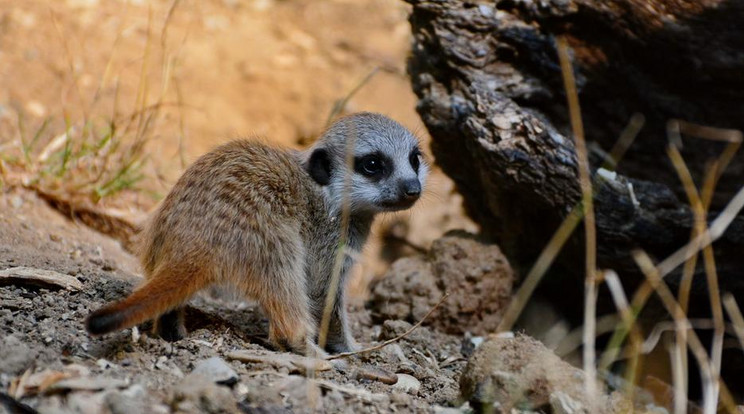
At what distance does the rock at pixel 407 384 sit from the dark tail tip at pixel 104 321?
3.47ft

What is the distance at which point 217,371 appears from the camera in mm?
2426

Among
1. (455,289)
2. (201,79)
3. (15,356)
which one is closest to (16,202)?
(15,356)

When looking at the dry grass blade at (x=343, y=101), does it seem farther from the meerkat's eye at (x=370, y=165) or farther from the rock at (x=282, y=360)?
the rock at (x=282, y=360)

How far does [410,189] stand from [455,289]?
0.98 m

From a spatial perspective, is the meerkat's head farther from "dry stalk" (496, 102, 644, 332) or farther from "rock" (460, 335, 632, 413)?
"rock" (460, 335, 632, 413)

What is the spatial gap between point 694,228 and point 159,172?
3.39m

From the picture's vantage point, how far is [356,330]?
4176 millimetres

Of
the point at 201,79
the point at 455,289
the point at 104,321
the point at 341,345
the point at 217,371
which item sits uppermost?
the point at 104,321

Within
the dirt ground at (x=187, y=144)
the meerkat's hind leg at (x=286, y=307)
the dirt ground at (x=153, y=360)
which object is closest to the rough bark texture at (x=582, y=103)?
the dirt ground at (x=187, y=144)

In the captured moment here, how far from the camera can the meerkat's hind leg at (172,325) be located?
2938 millimetres

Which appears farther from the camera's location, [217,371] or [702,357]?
[702,357]

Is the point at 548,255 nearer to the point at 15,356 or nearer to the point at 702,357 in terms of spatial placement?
the point at 702,357

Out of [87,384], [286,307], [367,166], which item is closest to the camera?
[87,384]

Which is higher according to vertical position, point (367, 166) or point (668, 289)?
point (367, 166)
